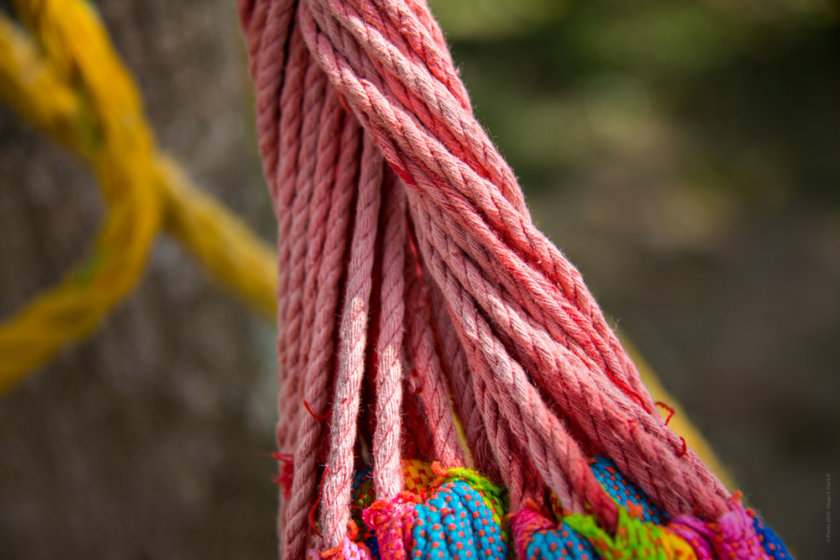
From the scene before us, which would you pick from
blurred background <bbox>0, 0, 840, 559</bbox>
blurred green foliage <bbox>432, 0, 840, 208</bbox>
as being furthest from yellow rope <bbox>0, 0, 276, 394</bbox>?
blurred green foliage <bbox>432, 0, 840, 208</bbox>

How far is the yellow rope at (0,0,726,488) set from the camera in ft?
2.01

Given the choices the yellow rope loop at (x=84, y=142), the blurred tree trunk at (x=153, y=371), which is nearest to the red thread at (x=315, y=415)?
the yellow rope loop at (x=84, y=142)

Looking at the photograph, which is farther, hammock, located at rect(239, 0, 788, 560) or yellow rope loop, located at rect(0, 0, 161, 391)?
yellow rope loop, located at rect(0, 0, 161, 391)

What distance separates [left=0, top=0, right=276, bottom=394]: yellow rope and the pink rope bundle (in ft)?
1.09

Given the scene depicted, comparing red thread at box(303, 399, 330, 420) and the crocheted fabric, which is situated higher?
red thread at box(303, 399, 330, 420)

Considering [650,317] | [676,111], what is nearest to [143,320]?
[650,317]

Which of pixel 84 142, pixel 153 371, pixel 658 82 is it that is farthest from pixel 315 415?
pixel 658 82

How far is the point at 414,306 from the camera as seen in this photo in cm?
37

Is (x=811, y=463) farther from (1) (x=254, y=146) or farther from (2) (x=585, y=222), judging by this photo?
(1) (x=254, y=146)

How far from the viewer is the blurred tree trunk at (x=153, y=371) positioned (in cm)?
86

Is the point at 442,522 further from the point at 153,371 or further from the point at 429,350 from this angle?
the point at 153,371

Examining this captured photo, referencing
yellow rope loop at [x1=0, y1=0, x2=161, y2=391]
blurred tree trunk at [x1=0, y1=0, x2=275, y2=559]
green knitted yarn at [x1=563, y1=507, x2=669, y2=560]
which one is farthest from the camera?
blurred tree trunk at [x1=0, y1=0, x2=275, y2=559]

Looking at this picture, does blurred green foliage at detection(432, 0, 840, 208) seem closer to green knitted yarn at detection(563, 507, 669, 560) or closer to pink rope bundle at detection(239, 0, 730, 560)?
pink rope bundle at detection(239, 0, 730, 560)

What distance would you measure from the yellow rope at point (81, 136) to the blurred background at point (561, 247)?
0.17 m
